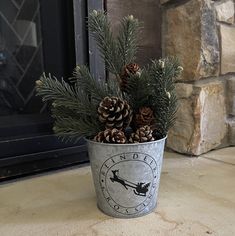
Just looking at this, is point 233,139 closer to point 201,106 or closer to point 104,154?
point 201,106

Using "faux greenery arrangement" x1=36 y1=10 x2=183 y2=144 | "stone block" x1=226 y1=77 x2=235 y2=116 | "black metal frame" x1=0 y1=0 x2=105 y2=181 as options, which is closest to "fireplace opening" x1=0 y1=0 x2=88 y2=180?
"black metal frame" x1=0 y1=0 x2=105 y2=181

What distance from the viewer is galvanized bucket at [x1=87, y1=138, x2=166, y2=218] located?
603 millimetres

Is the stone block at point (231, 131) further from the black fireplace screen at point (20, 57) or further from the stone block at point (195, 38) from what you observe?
the black fireplace screen at point (20, 57)

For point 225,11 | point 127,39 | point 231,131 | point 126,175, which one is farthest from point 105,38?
point 231,131

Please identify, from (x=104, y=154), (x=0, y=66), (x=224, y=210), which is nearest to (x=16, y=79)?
(x=0, y=66)

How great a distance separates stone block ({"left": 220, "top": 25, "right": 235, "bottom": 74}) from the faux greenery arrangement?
462 millimetres

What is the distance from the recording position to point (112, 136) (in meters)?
0.60

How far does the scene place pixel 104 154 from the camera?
61cm

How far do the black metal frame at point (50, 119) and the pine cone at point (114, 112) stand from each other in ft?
1.09

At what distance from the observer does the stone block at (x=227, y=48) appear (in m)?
1.05

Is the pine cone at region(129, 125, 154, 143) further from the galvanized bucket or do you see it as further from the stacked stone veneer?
the stacked stone veneer

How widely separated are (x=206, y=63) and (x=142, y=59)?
0.20m

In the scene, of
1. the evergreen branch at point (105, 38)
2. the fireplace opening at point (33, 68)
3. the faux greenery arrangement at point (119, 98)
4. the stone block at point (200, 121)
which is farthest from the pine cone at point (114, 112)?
the stone block at point (200, 121)

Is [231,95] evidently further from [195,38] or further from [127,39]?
[127,39]
